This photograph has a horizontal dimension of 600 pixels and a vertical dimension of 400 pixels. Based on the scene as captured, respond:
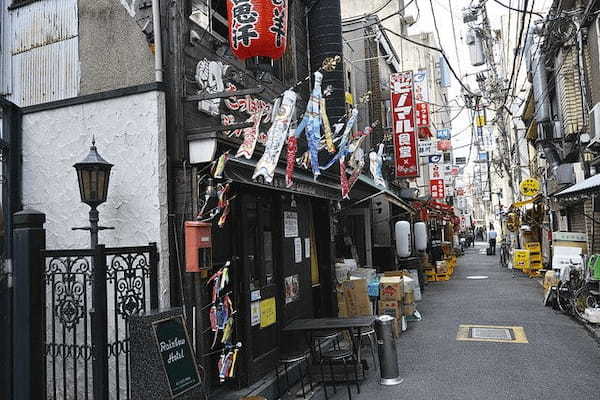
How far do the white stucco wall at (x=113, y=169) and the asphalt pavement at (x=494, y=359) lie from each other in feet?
13.6

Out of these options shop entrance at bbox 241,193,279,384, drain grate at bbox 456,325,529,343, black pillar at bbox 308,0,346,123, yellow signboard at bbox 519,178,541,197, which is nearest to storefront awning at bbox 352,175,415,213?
black pillar at bbox 308,0,346,123

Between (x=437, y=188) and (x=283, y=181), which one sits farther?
(x=437, y=188)

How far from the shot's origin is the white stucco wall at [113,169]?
6137mm

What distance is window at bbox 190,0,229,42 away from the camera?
7.30 metres

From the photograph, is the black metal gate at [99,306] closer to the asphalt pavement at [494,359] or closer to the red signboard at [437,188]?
the asphalt pavement at [494,359]

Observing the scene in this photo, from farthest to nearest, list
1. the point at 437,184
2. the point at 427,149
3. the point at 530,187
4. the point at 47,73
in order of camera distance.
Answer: the point at 437,184 < the point at 427,149 < the point at 530,187 < the point at 47,73

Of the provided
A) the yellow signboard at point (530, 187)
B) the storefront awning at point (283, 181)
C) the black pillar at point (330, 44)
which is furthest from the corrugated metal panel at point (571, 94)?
the storefront awning at point (283, 181)

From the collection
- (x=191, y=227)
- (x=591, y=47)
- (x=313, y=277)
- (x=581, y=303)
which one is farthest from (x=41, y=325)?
(x=591, y=47)

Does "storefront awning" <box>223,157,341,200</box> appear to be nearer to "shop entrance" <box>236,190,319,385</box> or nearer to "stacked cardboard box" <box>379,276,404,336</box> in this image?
"shop entrance" <box>236,190,319,385</box>

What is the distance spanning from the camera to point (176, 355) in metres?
5.00

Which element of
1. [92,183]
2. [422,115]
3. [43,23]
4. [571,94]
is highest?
[422,115]

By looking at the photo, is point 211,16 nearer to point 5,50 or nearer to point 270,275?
point 5,50

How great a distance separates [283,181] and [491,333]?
6.88 m

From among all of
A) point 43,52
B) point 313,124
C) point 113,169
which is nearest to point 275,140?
point 313,124
